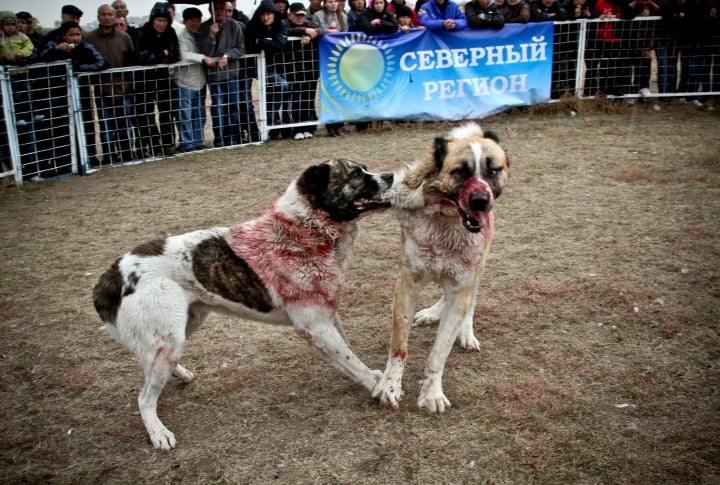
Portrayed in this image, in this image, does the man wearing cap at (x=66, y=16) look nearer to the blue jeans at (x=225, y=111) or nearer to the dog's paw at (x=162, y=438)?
the blue jeans at (x=225, y=111)

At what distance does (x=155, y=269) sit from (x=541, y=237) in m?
4.18

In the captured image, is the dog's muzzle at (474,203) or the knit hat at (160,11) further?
the knit hat at (160,11)

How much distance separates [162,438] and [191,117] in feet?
24.9

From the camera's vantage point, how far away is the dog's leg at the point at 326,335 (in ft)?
12.5

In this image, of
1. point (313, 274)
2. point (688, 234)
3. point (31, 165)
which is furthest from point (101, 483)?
point (31, 165)

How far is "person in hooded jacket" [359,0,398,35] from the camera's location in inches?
434

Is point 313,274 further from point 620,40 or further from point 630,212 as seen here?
point 620,40

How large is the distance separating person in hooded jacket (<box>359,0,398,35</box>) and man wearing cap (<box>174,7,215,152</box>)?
2868 mm

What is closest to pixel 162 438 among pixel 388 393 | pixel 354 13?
pixel 388 393

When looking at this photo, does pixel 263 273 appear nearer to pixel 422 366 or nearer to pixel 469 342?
pixel 422 366

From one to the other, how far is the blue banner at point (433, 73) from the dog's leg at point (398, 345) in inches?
303

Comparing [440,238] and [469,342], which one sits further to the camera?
[469,342]

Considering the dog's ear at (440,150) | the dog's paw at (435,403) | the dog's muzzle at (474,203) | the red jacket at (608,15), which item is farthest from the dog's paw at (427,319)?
the red jacket at (608,15)

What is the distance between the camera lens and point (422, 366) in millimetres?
4426
